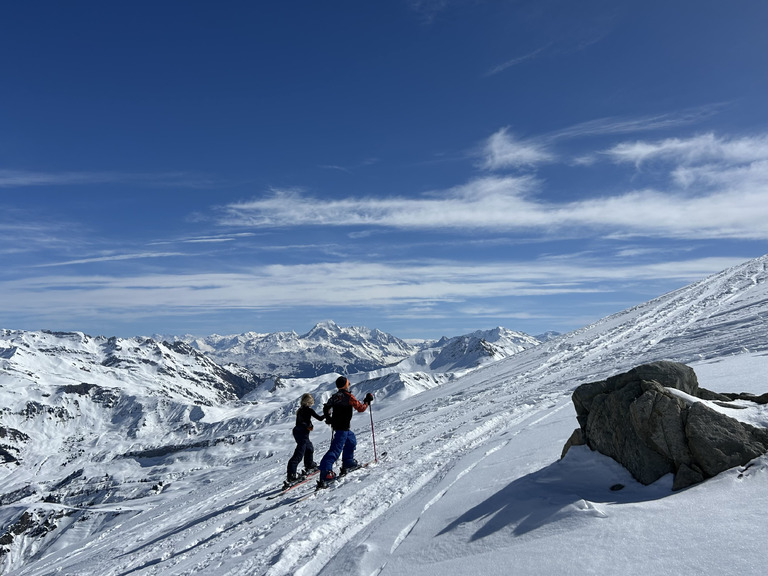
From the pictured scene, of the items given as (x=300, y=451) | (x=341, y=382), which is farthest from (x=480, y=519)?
(x=300, y=451)

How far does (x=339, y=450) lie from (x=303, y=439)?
1.41 m

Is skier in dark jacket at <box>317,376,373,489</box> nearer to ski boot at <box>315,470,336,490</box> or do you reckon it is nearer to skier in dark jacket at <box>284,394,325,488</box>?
ski boot at <box>315,470,336,490</box>

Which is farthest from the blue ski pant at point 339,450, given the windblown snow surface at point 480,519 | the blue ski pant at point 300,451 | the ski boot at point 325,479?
the blue ski pant at point 300,451

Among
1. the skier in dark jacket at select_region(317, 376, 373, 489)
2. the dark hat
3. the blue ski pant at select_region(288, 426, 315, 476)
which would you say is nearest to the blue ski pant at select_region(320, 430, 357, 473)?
the skier in dark jacket at select_region(317, 376, 373, 489)

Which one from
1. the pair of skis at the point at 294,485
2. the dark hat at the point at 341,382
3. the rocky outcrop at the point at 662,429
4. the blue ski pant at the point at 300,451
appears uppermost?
the dark hat at the point at 341,382

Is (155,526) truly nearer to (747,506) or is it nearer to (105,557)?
(105,557)

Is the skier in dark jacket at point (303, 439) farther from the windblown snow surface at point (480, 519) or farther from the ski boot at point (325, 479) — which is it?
the ski boot at point (325, 479)

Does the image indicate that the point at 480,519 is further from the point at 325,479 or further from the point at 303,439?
the point at 303,439

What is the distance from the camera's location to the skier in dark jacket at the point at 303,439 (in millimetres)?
12487

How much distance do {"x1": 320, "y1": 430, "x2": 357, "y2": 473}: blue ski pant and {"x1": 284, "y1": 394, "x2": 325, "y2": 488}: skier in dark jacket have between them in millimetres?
651

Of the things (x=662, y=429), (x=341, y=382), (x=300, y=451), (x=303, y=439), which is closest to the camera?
(x=662, y=429)

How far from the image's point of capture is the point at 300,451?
12.9 meters

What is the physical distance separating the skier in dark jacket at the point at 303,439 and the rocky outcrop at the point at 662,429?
22.4ft

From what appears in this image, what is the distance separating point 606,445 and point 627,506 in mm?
2069
